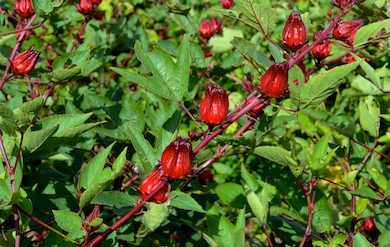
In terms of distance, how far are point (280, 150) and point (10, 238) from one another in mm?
572

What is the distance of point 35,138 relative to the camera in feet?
3.14

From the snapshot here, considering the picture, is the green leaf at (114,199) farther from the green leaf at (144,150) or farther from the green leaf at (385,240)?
the green leaf at (385,240)

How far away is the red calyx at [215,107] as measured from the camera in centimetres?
90

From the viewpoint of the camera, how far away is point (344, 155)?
55.1 inches

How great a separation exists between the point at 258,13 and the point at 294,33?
0.28 feet

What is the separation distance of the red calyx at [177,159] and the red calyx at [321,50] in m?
0.44

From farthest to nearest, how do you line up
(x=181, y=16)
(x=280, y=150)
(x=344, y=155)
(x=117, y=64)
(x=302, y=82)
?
(x=117, y=64) < (x=181, y=16) < (x=344, y=155) < (x=280, y=150) < (x=302, y=82)

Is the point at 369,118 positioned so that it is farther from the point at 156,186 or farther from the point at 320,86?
the point at 156,186

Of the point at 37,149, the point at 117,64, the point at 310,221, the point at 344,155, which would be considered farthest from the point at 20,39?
the point at 117,64

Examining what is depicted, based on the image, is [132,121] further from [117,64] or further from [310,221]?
[117,64]

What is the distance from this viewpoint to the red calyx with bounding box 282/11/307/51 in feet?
3.16

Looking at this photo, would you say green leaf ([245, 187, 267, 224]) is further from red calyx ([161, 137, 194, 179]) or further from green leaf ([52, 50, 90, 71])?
green leaf ([52, 50, 90, 71])

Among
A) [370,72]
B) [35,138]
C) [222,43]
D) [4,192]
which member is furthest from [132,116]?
[222,43]

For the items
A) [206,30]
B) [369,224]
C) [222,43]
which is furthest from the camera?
[222,43]
